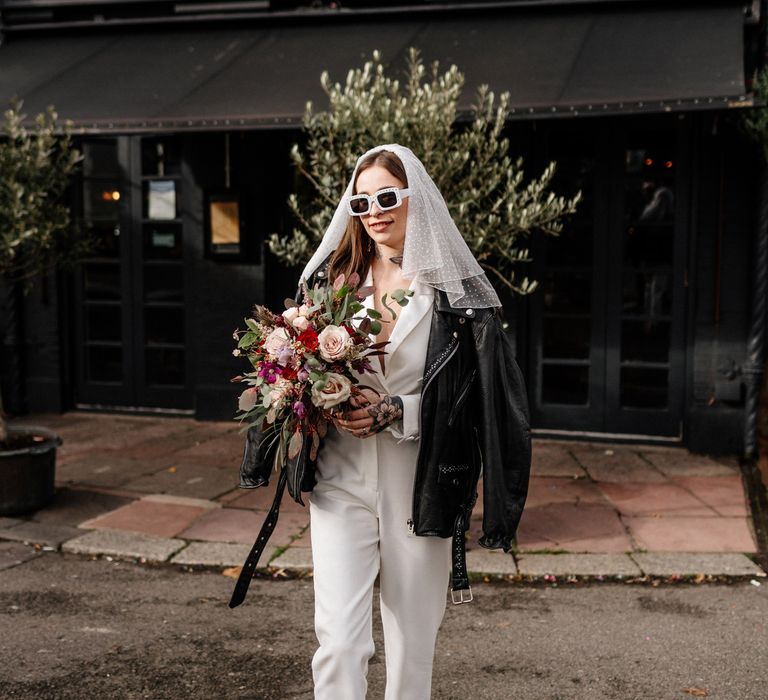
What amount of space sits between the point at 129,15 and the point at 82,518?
5.94 metres

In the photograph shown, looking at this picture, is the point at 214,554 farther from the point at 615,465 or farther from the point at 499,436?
the point at 615,465

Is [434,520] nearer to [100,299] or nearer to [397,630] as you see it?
[397,630]

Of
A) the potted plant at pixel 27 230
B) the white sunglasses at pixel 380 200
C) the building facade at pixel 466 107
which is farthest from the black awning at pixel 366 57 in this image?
the white sunglasses at pixel 380 200

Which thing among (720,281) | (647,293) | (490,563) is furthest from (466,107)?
(490,563)

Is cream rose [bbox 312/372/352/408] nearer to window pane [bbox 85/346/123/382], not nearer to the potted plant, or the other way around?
the potted plant

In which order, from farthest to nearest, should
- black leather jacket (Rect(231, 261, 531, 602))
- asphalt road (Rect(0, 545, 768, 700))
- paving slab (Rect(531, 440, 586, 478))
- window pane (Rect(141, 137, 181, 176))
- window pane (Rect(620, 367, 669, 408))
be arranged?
window pane (Rect(141, 137, 181, 176)), window pane (Rect(620, 367, 669, 408)), paving slab (Rect(531, 440, 586, 478)), asphalt road (Rect(0, 545, 768, 700)), black leather jacket (Rect(231, 261, 531, 602))

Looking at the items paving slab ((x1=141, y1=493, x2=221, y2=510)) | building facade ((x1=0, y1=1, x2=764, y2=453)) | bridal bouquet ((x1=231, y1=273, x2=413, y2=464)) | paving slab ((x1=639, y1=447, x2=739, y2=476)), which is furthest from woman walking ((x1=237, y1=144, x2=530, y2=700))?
paving slab ((x1=639, y1=447, x2=739, y2=476))

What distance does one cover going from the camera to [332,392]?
2.80 metres


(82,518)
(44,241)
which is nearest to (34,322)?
(44,241)

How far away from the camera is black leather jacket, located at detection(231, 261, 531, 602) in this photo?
3.00 m

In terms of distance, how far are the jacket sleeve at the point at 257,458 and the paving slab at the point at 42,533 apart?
3.29m

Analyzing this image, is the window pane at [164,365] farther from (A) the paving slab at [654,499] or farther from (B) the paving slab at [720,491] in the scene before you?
(B) the paving slab at [720,491]

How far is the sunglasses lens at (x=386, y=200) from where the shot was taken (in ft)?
10.3

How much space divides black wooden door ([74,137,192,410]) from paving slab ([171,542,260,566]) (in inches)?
164
